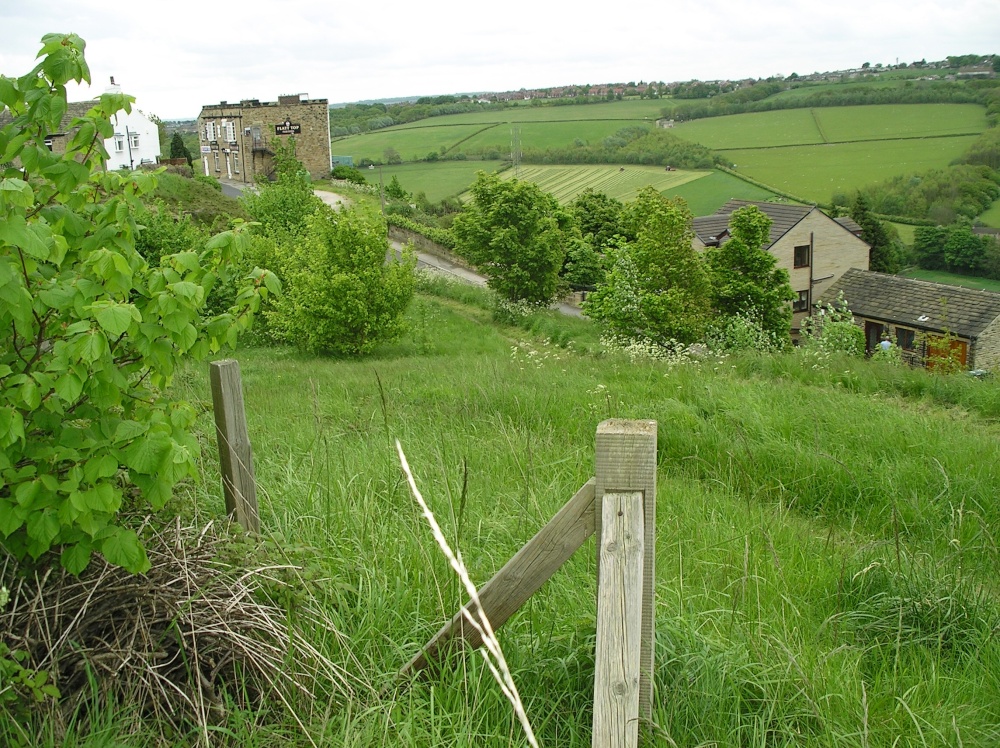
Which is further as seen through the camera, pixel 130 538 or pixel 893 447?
pixel 893 447

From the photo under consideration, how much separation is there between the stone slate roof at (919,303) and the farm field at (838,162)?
44887 mm

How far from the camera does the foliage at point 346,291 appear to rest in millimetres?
22859

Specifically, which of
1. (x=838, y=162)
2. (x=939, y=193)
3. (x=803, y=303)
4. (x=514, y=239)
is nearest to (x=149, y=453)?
(x=514, y=239)

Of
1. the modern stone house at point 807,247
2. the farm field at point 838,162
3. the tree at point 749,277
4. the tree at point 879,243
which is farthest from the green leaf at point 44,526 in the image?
the farm field at point 838,162

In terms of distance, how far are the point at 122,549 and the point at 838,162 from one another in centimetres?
10996

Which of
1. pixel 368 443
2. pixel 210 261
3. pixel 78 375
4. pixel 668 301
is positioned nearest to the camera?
pixel 78 375

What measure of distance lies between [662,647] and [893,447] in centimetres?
454

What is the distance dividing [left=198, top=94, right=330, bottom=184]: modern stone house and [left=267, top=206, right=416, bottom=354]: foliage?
47687 mm

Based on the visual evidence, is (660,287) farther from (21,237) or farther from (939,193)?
(939,193)

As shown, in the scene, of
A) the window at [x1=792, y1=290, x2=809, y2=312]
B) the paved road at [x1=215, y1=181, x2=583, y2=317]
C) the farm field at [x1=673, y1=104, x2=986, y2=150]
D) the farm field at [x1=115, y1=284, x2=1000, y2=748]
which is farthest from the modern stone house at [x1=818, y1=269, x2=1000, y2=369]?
A: the farm field at [x1=673, y1=104, x2=986, y2=150]

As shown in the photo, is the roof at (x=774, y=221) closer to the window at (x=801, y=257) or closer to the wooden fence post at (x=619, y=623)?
the window at (x=801, y=257)

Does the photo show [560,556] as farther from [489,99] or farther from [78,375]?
[489,99]

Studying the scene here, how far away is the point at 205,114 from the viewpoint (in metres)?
79.0

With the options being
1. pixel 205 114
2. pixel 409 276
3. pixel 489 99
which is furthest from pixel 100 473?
pixel 489 99
